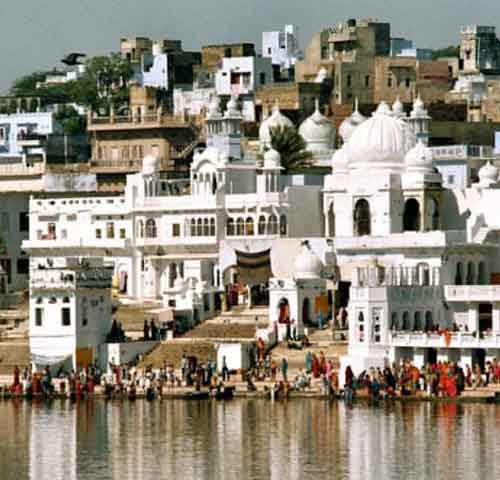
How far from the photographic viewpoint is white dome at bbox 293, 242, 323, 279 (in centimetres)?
8600

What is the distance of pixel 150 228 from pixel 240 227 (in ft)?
12.2

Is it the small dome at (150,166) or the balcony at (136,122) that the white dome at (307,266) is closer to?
the small dome at (150,166)

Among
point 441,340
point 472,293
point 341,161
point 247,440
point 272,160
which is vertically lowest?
point 247,440

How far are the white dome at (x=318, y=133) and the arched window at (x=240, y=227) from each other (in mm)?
10523

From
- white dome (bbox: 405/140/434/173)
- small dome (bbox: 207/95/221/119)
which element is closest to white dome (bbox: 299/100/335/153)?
small dome (bbox: 207/95/221/119)

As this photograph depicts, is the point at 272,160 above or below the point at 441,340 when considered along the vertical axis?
above

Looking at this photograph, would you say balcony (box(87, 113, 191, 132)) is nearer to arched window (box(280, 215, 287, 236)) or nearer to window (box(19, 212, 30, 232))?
window (box(19, 212, 30, 232))

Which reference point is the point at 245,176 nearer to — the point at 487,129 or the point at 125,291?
the point at 125,291

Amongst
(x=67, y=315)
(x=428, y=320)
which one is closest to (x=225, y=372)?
(x=428, y=320)

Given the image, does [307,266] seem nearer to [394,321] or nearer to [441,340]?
[394,321]

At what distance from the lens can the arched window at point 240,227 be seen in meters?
92.8

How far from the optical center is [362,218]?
9056 cm

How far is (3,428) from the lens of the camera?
73.7 metres

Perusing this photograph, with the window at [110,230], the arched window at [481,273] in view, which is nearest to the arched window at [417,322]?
the arched window at [481,273]
